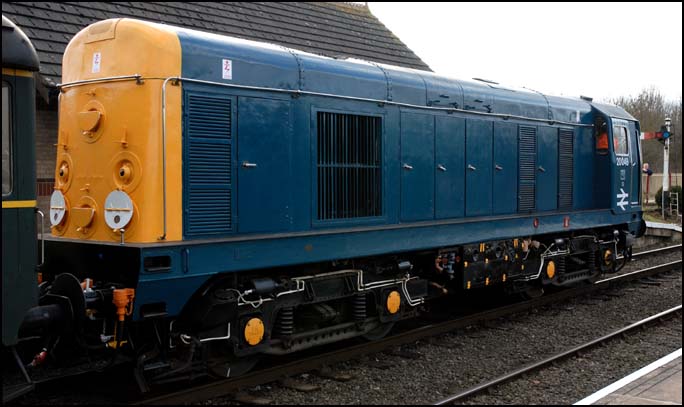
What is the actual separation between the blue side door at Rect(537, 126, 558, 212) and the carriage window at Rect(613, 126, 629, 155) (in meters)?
1.58

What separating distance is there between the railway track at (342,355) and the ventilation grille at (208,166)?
4.55 feet

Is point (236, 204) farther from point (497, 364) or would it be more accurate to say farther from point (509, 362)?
point (509, 362)

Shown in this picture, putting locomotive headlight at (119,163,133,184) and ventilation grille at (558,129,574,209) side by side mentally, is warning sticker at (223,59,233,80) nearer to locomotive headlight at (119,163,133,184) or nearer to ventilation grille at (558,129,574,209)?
locomotive headlight at (119,163,133,184)

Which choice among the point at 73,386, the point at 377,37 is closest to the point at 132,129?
the point at 73,386

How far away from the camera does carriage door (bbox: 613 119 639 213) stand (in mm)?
11484

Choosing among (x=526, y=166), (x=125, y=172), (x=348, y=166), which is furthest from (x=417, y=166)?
(x=125, y=172)

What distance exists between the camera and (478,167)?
9094 millimetres

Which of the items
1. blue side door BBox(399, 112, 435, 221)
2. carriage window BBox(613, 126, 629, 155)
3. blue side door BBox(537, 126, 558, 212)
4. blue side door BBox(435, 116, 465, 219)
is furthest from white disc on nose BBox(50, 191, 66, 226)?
carriage window BBox(613, 126, 629, 155)

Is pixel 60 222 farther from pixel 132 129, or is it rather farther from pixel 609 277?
pixel 609 277

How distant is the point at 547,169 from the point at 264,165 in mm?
5759

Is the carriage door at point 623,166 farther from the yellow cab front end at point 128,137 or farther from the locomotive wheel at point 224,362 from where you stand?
the yellow cab front end at point 128,137

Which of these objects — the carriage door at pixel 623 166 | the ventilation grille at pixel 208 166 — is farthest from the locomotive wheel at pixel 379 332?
the carriage door at pixel 623 166

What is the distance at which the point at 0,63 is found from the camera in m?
4.64

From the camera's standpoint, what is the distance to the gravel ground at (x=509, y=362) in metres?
6.09
